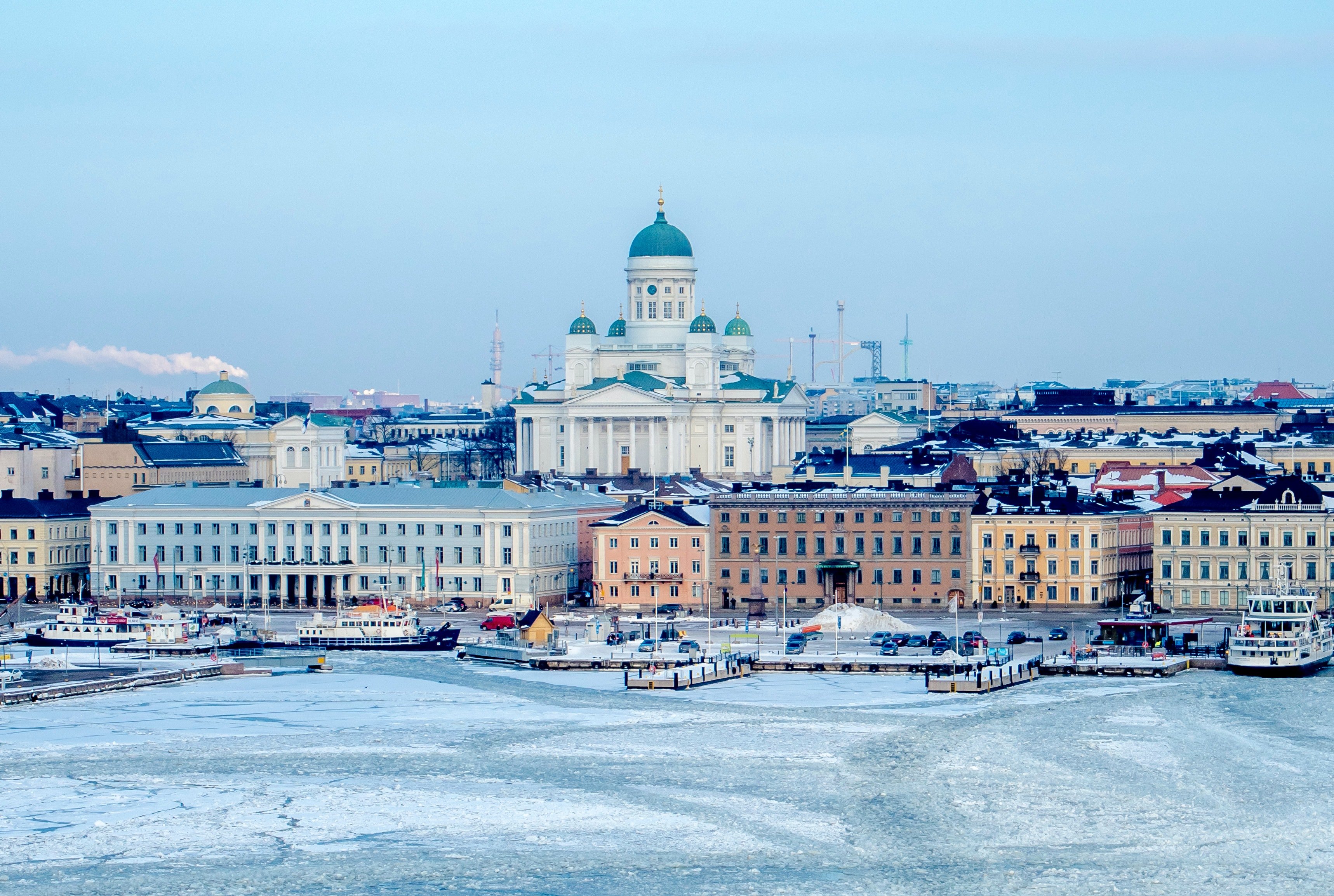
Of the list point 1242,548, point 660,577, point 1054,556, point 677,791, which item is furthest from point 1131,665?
point 660,577

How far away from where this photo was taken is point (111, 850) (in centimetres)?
4175

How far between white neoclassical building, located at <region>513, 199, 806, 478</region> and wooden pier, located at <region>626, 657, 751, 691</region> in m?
59.0

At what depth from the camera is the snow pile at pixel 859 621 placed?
75.8 metres

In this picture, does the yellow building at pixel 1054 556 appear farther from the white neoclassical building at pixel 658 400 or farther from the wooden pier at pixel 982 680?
the white neoclassical building at pixel 658 400

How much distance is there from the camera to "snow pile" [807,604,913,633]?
75750mm

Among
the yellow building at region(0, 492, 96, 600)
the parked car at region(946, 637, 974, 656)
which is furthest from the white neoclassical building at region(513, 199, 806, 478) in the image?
the parked car at region(946, 637, 974, 656)

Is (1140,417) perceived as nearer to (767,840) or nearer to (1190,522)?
(1190,522)

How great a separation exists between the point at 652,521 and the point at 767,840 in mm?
43855

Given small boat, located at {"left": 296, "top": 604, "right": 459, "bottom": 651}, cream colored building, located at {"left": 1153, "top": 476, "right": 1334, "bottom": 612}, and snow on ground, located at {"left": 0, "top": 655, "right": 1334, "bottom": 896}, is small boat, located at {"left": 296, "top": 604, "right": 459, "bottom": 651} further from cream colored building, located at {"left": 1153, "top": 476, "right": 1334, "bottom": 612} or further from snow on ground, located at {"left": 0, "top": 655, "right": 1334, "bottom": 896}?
cream colored building, located at {"left": 1153, "top": 476, "right": 1334, "bottom": 612}

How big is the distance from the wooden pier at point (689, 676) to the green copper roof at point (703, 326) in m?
65.9

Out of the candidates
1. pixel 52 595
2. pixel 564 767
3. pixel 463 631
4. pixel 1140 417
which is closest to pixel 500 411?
pixel 1140 417

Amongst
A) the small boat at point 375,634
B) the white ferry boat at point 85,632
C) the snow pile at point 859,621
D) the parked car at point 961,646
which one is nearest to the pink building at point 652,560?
the snow pile at point 859,621

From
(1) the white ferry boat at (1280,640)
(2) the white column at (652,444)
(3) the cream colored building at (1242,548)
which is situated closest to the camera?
(1) the white ferry boat at (1280,640)

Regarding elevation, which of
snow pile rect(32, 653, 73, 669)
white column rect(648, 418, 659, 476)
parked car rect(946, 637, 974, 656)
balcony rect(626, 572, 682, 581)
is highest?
white column rect(648, 418, 659, 476)
